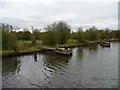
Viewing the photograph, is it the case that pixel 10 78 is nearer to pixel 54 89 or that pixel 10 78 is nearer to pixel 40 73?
pixel 40 73

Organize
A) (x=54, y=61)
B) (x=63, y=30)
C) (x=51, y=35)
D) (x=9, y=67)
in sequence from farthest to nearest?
(x=63, y=30)
(x=51, y=35)
(x=54, y=61)
(x=9, y=67)

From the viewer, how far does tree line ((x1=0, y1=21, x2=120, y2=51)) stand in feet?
146

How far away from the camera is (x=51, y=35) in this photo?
202 ft

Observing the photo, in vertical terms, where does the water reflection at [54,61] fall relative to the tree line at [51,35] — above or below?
below

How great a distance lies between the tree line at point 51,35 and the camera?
146 ft

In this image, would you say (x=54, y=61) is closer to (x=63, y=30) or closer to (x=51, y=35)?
(x=51, y=35)

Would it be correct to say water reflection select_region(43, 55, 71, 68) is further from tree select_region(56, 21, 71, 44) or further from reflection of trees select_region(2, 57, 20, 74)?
tree select_region(56, 21, 71, 44)

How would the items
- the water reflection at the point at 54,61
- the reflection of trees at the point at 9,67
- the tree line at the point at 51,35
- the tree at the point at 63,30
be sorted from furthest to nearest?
1. the tree at the point at 63,30
2. the tree line at the point at 51,35
3. the water reflection at the point at 54,61
4. the reflection of trees at the point at 9,67

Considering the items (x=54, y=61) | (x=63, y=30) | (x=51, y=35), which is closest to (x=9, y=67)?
(x=54, y=61)

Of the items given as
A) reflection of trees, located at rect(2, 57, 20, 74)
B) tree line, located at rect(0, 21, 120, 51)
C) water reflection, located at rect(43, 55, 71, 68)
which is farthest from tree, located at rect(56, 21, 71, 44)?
reflection of trees, located at rect(2, 57, 20, 74)

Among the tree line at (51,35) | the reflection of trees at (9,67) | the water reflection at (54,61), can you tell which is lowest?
Result: the reflection of trees at (9,67)

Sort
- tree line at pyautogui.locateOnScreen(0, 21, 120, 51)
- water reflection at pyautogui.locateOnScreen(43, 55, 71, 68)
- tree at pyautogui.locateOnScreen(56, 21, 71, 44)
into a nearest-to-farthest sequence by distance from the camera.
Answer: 1. water reflection at pyautogui.locateOnScreen(43, 55, 71, 68)
2. tree line at pyautogui.locateOnScreen(0, 21, 120, 51)
3. tree at pyautogui.locateOnScreen(56, 21, 71, 44)

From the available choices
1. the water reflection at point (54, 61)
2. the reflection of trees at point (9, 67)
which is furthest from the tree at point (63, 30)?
the reflection of trees at point (9, 67)

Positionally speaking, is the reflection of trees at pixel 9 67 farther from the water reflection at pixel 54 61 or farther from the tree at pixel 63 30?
the tree at pixel 63 30
